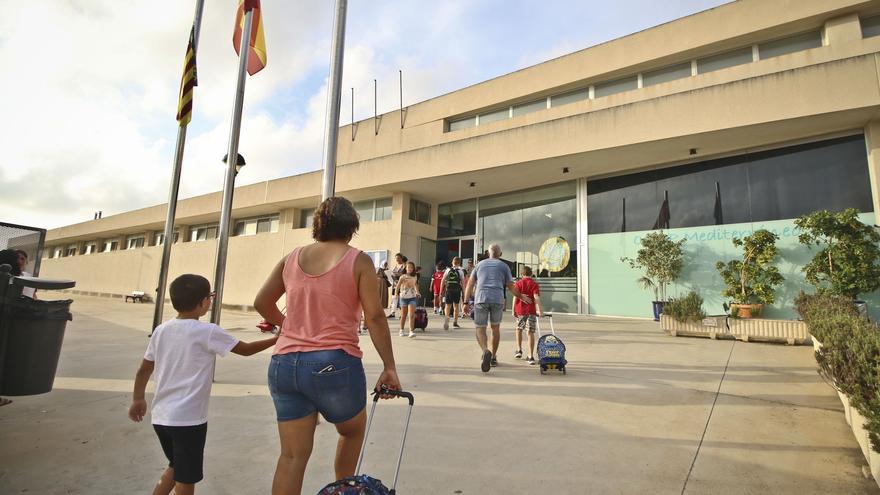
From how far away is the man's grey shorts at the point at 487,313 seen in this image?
20.1 feet

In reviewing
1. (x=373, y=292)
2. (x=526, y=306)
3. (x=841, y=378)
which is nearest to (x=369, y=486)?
(x=373, y=292)

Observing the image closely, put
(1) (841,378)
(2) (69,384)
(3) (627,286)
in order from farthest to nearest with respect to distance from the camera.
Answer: (3) (627,286) → (2) (69,384) → (1) (841,378)

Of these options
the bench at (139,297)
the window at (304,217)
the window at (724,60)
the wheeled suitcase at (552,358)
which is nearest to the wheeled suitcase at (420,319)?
the wheeled suitcase at (552,358)

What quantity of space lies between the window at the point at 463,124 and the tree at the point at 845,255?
456 inches

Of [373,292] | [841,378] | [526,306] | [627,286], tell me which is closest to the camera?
[373,292]

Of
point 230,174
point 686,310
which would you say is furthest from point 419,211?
point 230,174

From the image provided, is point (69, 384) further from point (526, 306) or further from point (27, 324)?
point (526, 306)

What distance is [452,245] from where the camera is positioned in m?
18.0

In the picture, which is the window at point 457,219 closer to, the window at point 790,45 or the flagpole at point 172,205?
the window at point 790,45

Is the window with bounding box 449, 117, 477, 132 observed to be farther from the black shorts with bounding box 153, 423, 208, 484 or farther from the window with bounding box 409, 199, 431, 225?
the black shorts with bounding box 153, 423, 208, 484

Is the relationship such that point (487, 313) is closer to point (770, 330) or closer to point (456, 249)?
point (770, 330)

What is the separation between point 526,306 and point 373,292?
4928mm

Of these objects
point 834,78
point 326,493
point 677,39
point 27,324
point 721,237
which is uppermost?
point 677,39

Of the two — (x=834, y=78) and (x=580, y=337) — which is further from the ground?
(x=834, y=78)
